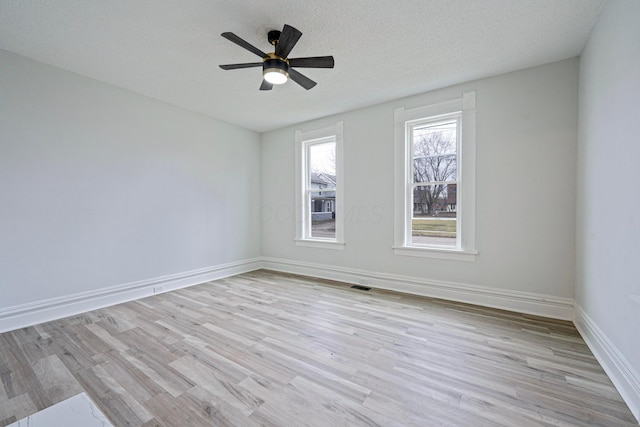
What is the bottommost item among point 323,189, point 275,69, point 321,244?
point 321,244

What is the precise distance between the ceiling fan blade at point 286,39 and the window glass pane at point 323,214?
2.66 m

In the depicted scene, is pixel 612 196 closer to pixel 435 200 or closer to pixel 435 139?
pixel 435 200

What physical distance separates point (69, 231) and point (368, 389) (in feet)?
12.1

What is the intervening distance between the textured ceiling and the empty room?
0.02m

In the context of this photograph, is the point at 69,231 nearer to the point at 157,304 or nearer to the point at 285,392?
the point at 157,304

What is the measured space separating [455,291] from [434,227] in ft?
2.92

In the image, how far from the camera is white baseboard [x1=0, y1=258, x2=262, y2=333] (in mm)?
2680

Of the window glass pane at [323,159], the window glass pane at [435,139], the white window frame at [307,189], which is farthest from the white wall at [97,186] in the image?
the window glass pane at [435,139]

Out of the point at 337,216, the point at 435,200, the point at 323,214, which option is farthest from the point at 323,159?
the point at 435,200

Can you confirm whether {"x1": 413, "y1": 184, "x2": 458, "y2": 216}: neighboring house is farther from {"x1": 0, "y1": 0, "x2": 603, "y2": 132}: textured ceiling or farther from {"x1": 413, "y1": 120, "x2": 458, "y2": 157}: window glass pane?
{"x1": 0, "y1": 0, "x2": 603, "y2": 132}: textured ceiling

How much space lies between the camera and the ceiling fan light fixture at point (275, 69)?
2309 millimetres

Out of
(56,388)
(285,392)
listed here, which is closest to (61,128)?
(56,388)

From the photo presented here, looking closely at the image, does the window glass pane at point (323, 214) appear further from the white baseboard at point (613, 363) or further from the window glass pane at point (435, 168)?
the white baseboard at point (613, 363)

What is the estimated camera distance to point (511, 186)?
305 centimetres
